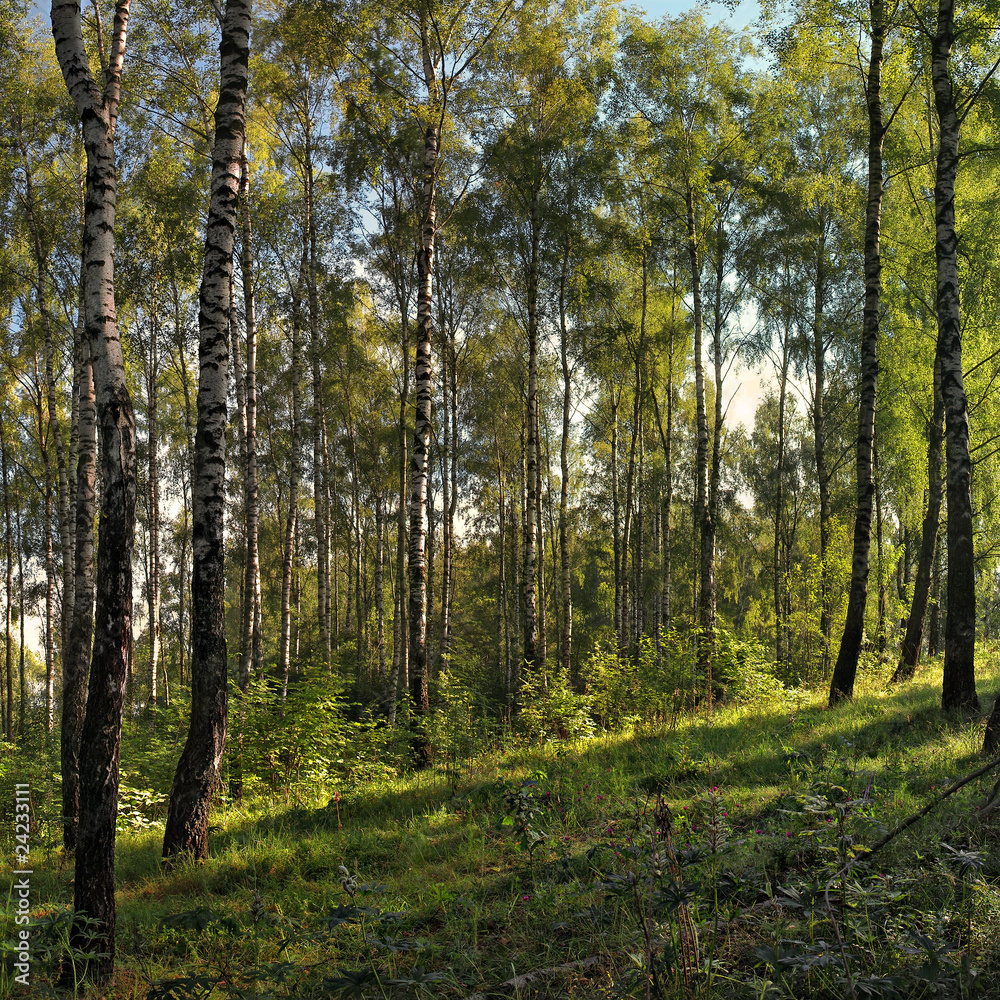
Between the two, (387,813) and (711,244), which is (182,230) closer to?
(711,244)

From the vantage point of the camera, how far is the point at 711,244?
635 inches

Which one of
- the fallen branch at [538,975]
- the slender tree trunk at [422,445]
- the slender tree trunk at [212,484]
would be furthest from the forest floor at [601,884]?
the slender tree trunk at [422,445]

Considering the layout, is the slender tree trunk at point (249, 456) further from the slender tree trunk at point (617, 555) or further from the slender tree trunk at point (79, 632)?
the slender tree trunk at point (617, 555)

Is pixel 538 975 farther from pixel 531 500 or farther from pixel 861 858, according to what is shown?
pixel 531 500

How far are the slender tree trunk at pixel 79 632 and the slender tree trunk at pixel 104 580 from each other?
13.9ft

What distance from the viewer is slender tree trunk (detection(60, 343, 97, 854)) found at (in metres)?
7.92

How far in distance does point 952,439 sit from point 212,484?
8.35 meters

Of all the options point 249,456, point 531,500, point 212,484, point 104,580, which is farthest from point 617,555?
point 104,580

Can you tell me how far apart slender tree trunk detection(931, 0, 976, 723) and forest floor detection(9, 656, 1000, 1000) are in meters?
0.85

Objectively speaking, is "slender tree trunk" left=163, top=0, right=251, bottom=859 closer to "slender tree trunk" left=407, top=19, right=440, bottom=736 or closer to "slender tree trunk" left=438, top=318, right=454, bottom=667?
"slender tree trunk" left=407, top=19, right=440, bottom=736

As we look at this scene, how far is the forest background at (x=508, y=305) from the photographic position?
9.68 m

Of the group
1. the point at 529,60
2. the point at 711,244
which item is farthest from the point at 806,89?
the point at 529,60

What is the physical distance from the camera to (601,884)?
3223mm

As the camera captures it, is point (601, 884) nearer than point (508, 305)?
Yes
